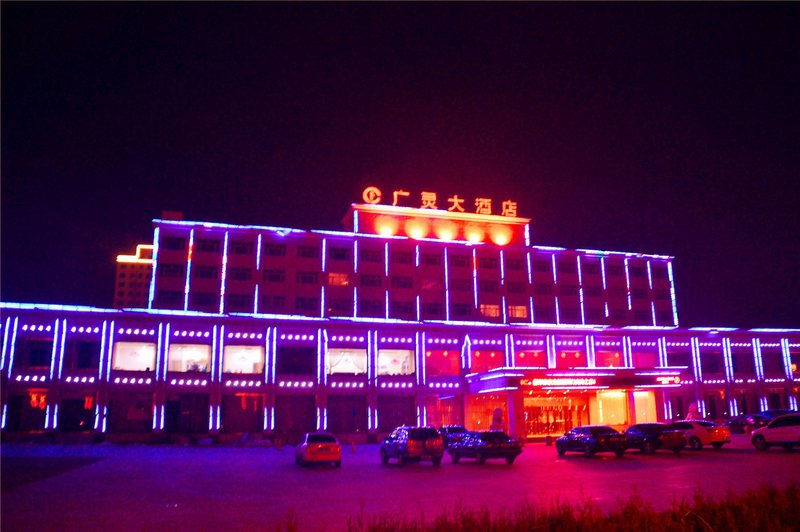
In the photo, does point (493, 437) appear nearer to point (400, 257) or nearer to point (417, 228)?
point (400, 257)

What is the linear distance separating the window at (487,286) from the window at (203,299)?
26.6 meters

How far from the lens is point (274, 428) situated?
53.4 meters

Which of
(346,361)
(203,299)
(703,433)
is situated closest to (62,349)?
(203,299)

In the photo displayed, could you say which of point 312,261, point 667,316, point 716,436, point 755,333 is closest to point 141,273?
point 312,261

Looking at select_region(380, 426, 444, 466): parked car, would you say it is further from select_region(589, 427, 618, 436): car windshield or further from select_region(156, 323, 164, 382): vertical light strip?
select_region(156, 323, 164, 382): vertical light strip

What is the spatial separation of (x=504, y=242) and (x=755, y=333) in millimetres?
28663

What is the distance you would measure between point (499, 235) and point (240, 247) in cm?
2821

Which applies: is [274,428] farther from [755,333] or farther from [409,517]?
[755,333]

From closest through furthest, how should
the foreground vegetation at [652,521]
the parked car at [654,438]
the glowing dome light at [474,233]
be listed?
the foreground vegetation at [652,521] → the parked car at [654,438] → the glowing dome light at [474,233]

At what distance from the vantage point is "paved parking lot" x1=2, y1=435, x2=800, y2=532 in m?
13.8

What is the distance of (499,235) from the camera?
6919cm

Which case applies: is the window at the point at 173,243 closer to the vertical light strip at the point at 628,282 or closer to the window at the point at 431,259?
the window at the point at 431,259

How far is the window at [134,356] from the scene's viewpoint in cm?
5203

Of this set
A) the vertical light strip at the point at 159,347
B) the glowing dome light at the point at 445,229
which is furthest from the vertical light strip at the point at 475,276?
the vertical light strip at the point at 159,347
